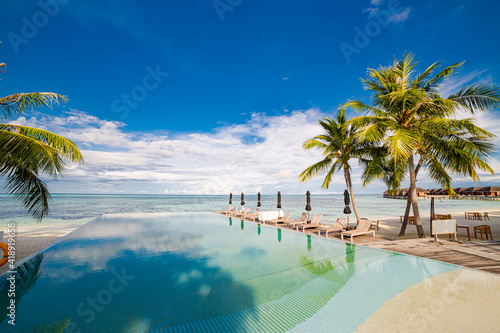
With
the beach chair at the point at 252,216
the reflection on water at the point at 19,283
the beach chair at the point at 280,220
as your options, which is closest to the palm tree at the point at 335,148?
the beach chair at the point at 280,220

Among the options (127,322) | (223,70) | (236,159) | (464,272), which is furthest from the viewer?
(236,159)

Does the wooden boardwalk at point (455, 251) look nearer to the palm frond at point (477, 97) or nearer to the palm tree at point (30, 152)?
the palm frond at point (477, 97)

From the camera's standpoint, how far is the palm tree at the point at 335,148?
11.4 meters

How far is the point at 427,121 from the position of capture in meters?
7.81

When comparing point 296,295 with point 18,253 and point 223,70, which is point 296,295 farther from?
point 223,70

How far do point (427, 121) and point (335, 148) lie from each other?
4.39 metres

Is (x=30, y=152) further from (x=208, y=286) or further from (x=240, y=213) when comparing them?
Answer: (x=240, y=213)

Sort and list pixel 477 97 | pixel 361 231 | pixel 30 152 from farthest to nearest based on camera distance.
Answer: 1. pixel 361 231
2. pixel 477 97
3. pixel 30 152

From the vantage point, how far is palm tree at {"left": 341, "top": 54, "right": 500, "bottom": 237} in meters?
7.12

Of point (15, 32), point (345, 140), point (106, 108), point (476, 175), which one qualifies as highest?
point (106, 108)

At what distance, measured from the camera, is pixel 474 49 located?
1208cm

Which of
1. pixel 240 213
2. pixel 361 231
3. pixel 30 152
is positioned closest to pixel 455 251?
pixel 361 231

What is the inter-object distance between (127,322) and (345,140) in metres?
11.0

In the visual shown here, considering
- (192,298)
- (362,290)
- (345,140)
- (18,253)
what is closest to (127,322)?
(192,298)
